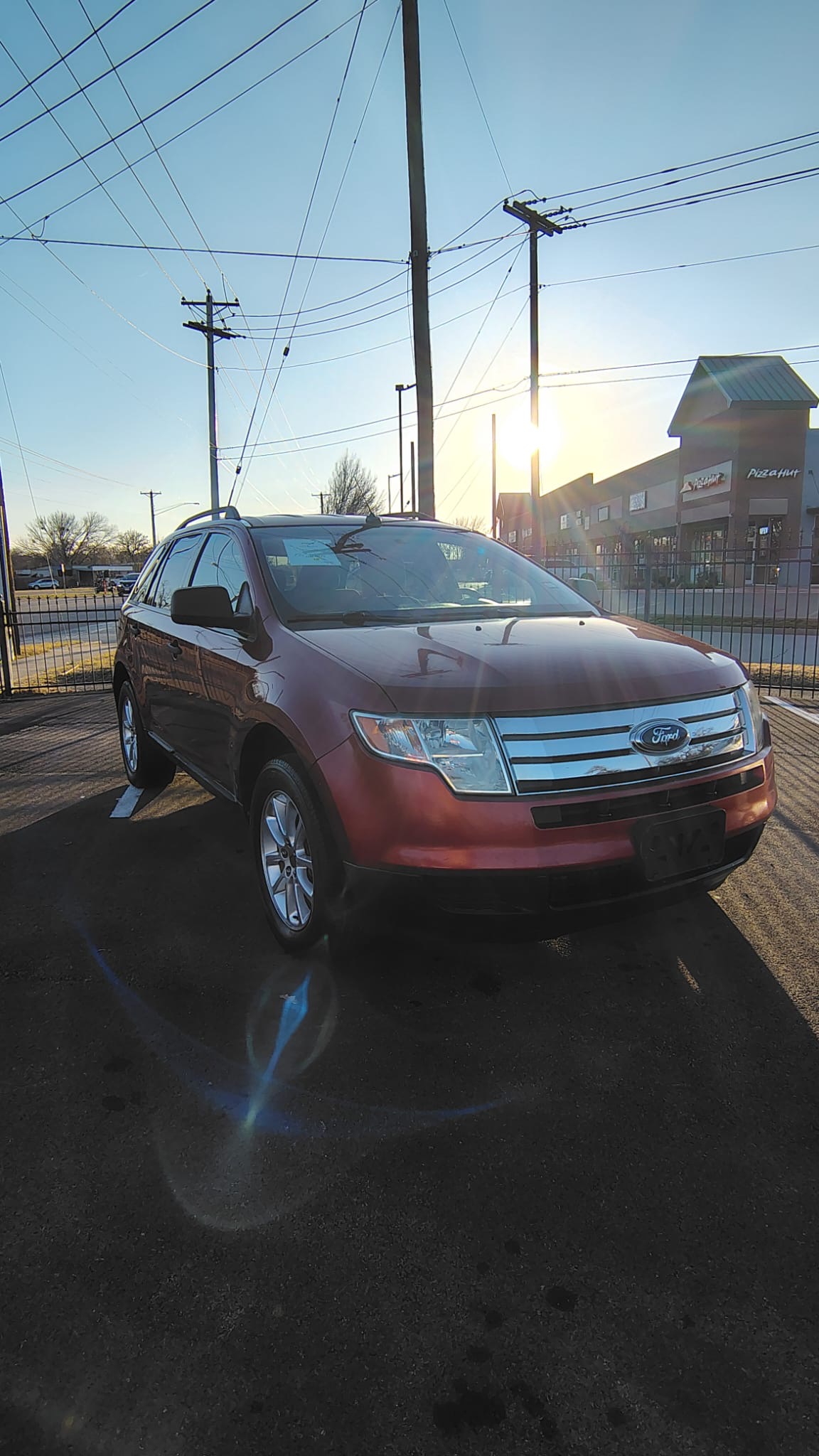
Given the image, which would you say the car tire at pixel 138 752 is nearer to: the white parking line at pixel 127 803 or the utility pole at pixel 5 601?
the white parking line at pixel 127 803

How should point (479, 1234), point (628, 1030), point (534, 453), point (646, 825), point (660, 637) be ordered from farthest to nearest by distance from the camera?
point (534, 453) < point (660, 637) < point (628, 1030) < point (646, 825) < point (479, 1234)

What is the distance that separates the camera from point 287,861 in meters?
3.16

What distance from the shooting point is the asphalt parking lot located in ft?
4.99

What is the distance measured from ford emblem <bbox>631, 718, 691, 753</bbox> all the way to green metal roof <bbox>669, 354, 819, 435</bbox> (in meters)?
39.0

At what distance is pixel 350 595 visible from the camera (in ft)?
12.1

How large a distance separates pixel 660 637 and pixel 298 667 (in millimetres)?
1527

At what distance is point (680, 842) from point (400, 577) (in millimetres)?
1970

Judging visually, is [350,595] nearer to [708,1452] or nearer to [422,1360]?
[422,1360]

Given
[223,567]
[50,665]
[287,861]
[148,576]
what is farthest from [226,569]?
[50,665]

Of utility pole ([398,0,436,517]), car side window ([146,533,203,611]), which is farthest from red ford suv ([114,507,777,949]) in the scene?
utility pole ([398,0,436,517])

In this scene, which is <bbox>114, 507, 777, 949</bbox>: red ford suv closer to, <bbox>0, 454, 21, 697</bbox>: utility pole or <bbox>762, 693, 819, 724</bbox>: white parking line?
<bbox>762, 693, 819, 724</bbox>: white parking line

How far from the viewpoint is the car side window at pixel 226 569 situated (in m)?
3.76

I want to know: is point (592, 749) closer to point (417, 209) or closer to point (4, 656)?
point (4, 656)

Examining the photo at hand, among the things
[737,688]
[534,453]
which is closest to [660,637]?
[737,688]
